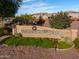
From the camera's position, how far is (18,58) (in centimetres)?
1930

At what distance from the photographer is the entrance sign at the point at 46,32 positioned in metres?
28.2

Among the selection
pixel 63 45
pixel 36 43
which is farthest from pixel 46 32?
pixel 63 45

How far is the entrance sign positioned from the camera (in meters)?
28.2

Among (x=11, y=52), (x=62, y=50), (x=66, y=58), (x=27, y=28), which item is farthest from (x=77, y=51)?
(x=27, y=28)

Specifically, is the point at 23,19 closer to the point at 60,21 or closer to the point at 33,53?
the point at 60,21

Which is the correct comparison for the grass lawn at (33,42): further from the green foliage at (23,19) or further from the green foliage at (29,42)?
the green foliage at (23,19)

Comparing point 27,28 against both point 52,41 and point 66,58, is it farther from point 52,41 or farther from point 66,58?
point 66,58

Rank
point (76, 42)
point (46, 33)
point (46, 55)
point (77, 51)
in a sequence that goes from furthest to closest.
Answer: point (46, 33), point (76, 42), point (77, 51), point (46, 55)

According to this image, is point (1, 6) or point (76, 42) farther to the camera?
point (1, 6)

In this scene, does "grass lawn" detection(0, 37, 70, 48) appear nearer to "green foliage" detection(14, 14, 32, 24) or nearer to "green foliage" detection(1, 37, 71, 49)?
"green foliage" detection(1, 37, 71, 49)

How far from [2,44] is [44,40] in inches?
158

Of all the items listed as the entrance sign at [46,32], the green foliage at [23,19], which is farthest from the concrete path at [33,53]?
the green foliage at [23,19]

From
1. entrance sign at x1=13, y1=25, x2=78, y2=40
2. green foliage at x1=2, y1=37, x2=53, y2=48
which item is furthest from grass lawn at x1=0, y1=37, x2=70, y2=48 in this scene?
entrance sign at x1=13, y1=25, x2=78, y2=40

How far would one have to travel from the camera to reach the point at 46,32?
3002 centimetres
